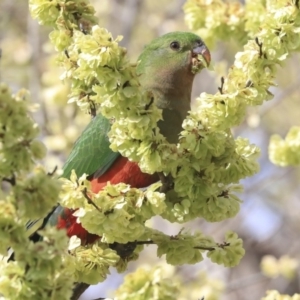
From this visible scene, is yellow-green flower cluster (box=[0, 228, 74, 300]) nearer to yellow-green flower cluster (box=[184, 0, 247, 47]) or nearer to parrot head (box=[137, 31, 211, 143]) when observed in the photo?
parrot head (box=[137, 31, 211, 143])

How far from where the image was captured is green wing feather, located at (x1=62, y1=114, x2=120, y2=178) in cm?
339

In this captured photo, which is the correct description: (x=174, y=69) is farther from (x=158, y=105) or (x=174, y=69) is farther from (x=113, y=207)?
(x=113, y=207)

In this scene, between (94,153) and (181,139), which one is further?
(94,153)

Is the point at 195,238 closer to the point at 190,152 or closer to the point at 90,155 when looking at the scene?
the point at 190,152

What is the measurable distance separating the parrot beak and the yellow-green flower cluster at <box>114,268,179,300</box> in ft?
5.19

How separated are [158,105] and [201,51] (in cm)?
32

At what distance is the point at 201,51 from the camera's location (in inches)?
Answer: 131

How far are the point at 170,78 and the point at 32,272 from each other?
181 centimetres

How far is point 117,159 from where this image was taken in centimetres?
335

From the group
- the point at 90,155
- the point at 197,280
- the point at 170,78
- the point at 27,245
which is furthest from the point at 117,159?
the point at 197,280

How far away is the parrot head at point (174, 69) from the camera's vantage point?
130 inches

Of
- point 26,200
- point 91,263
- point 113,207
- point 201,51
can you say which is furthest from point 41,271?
point 201,51

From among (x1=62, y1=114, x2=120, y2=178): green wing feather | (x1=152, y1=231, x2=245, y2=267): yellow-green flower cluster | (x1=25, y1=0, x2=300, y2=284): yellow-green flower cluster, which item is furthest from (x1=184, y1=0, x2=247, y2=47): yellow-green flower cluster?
(x1=152, y1=231, x2=245, y2=267): yellow-green flower cluster

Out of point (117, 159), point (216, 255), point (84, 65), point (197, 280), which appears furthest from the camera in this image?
point (197, 280)
